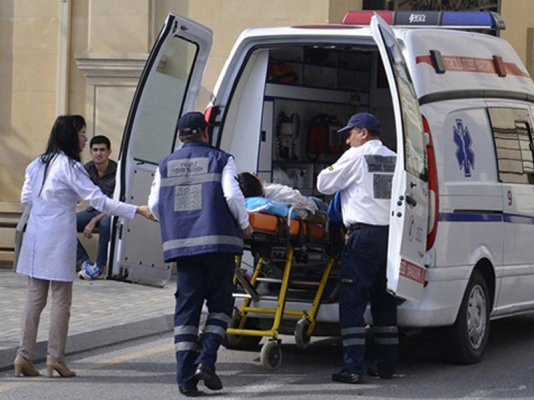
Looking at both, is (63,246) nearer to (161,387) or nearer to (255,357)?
(161,387)

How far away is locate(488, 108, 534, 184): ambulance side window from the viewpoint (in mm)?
9414

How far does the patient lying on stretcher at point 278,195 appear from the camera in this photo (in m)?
8.54

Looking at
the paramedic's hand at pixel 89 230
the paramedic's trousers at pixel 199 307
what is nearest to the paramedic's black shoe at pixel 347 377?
the paramedic's trousers at pixel 199 307

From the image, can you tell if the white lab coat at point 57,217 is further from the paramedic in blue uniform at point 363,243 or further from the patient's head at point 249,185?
the paramedic in blue uniform at point 363,243

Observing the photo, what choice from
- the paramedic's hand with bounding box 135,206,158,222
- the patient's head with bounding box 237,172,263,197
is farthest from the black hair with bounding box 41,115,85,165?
the patient's head with bounding box 237,172,263,197

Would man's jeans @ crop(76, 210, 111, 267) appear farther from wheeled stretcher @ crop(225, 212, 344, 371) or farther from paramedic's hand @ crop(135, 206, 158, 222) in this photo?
paramedic's hand @ crop(135, 206, 158, 222)

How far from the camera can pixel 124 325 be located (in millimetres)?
10328

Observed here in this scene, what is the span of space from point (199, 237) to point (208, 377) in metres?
0.83

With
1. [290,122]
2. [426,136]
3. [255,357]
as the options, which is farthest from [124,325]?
[426,136]

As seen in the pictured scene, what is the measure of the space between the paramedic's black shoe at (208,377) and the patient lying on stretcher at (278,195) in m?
1.24

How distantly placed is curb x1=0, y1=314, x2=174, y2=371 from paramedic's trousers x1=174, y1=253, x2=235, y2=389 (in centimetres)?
151

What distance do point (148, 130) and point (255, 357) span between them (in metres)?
1.79

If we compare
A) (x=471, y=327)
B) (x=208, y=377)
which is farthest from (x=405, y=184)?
(x=208, y=377)

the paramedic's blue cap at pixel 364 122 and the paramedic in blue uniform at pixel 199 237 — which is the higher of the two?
the paramedic's blue cap at pixel 364 122
